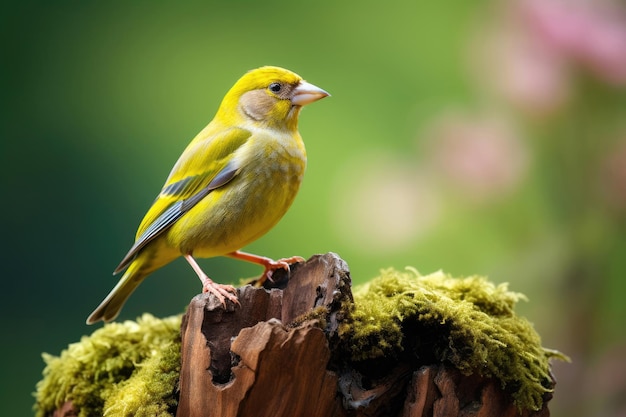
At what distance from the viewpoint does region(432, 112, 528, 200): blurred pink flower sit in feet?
15.0

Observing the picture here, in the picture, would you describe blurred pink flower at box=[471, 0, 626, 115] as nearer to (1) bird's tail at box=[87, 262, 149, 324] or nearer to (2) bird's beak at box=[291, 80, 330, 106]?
(2) bird's beak at box=[291, 80, 330, 106]

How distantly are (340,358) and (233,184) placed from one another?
922 mm

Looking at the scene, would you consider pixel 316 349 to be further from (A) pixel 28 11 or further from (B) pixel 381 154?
(A) pixel 28 11

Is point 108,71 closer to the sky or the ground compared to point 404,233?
closer to the sky

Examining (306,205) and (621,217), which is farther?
(306,205)

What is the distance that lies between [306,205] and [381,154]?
0.63 m

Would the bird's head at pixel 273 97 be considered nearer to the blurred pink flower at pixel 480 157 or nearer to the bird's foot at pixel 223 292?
the bird's foot at pixel 223 292

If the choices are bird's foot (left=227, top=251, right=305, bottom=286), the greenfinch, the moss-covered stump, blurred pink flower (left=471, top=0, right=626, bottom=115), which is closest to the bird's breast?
the greenfinch

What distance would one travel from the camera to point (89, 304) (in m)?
4.47

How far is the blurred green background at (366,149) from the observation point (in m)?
4.45

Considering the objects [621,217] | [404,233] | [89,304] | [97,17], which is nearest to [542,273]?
[621,217]

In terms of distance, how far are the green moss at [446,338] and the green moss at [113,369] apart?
0.66 meters

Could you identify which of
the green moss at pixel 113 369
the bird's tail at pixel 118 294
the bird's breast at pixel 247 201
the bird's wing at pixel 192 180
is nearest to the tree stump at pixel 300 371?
the green moss at pixel 113 369

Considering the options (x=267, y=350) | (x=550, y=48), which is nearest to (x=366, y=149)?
(x=550, y=48)
